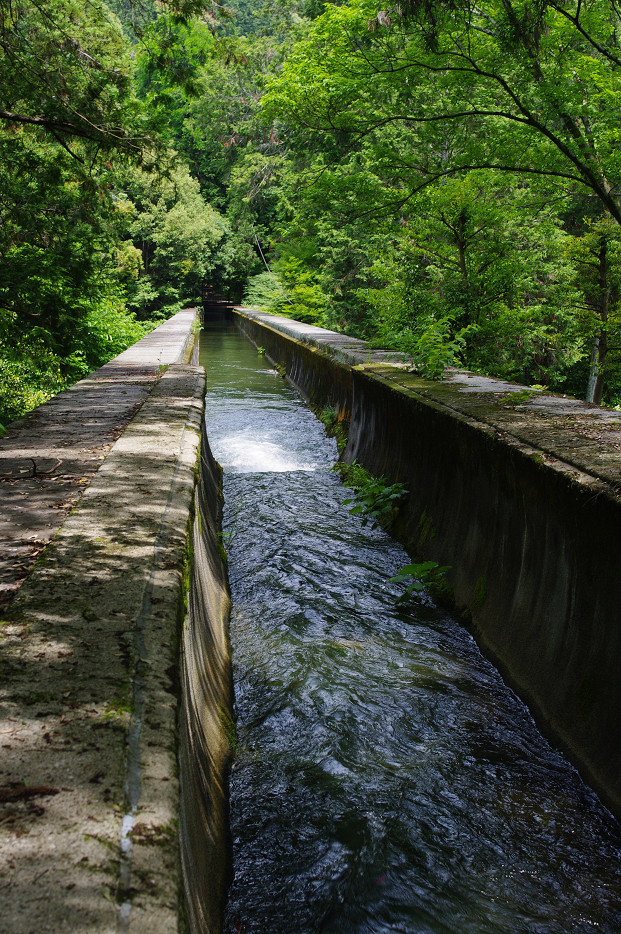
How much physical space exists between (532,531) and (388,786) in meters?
1.60

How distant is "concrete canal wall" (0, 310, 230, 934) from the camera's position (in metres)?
1.29

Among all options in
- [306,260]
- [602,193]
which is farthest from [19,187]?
[306,260]

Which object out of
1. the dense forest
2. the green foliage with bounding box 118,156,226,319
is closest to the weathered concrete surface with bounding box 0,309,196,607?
the dense forest

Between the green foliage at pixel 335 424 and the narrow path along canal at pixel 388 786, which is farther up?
the green foliage at pixel 335 424

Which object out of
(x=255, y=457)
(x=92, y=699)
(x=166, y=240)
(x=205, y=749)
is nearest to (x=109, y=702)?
(x=92, y=699)

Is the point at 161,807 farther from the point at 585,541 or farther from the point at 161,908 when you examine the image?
the point at 585,541

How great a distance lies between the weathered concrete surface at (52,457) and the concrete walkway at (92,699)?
0.02 meters

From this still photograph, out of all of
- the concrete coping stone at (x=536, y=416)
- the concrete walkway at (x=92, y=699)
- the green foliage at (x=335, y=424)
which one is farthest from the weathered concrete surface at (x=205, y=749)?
the green foliage at (x=335, y=424)

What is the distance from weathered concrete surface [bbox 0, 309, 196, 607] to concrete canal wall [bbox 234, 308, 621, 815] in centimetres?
251

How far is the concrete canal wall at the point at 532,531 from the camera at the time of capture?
10.0 feet

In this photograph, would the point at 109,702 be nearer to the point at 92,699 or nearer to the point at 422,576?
the point at 92,699

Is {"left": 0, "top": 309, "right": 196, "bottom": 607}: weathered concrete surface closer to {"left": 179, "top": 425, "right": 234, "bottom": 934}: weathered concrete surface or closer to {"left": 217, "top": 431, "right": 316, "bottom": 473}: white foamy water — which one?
{"left": 179, "top": 425, "right": 234, "bottom": 934}: weathered concrete surface

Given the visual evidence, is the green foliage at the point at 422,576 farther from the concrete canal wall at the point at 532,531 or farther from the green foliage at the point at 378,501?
the green foliage at the point at 378,501

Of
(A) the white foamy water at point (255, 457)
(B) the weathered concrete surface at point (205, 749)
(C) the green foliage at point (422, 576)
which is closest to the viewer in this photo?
(B) the weathered concrete surface at point (205, 749)
